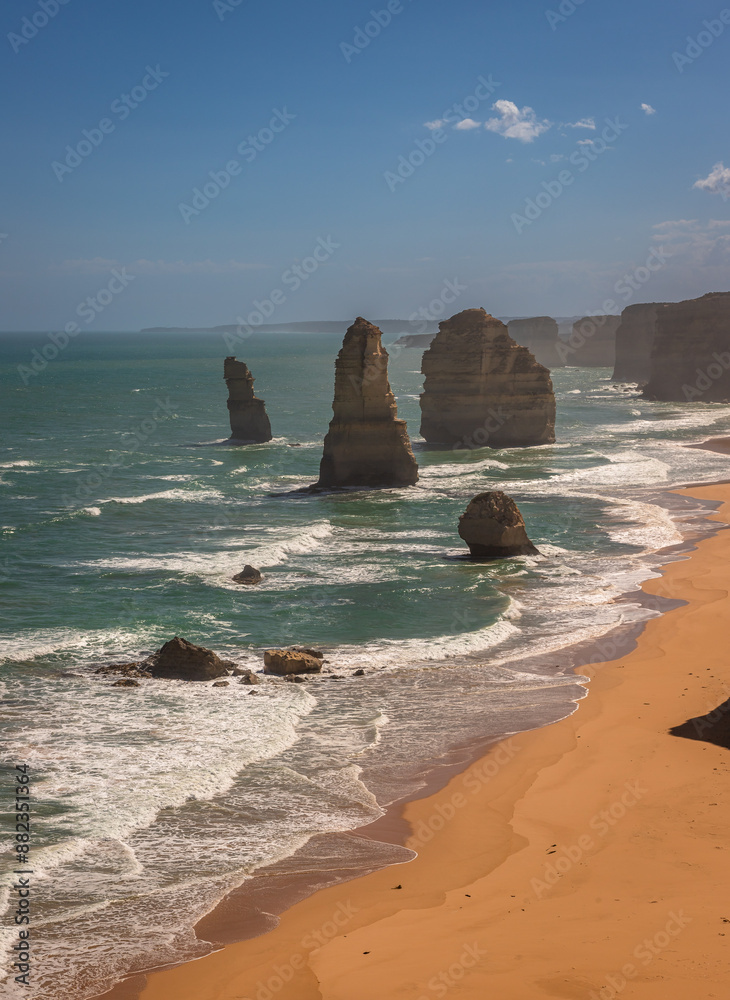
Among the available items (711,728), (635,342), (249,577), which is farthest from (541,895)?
(635,342)

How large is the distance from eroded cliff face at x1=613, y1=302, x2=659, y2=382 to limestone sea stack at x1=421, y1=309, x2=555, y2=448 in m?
68.0

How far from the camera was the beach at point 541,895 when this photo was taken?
918cm

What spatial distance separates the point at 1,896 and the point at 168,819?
8.83 feet

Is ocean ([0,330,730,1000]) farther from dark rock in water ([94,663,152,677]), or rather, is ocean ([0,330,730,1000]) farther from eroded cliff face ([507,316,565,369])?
eroded cliff face ([507,316,565,369])

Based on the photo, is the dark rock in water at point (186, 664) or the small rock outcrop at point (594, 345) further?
the small rock outcrop at point (594, 345)

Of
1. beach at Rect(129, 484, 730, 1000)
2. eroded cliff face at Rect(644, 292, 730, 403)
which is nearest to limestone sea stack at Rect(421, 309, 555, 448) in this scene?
eroded cliff face at Rect(644, 292, 730, 403)

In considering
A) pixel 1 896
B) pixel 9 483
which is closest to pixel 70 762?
pixel 1 896

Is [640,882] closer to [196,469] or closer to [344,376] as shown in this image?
[344,376]

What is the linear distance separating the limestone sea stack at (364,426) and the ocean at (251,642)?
1.36 m

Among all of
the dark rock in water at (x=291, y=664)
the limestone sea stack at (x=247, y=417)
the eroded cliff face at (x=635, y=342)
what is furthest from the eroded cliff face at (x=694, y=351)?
the dark rock in water at (x=291, y=664)
